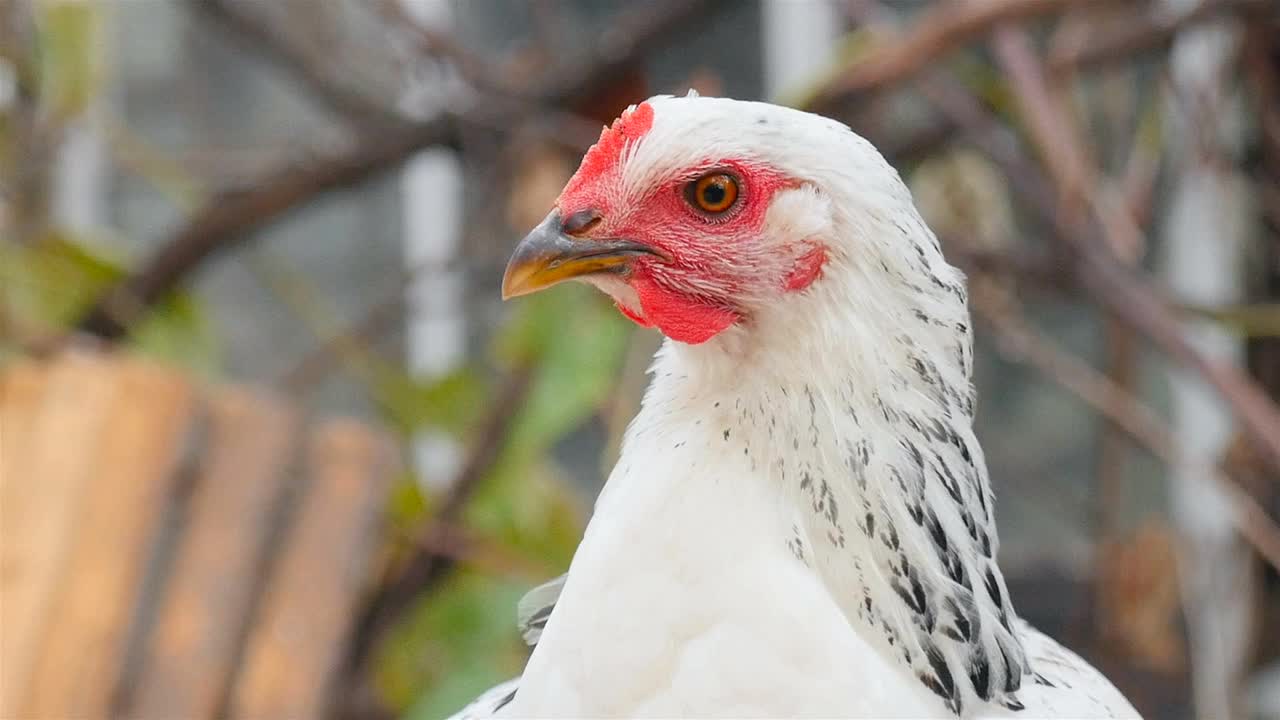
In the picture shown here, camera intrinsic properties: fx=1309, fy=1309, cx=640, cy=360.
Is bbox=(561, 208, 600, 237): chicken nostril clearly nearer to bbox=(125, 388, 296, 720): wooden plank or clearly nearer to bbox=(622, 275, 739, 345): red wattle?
bbox=(622, 275, 739, 345): red wattle

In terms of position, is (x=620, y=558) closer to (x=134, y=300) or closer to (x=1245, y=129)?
(x=134, y=300)

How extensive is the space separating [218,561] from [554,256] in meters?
1.32

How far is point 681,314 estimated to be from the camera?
2.65 feet

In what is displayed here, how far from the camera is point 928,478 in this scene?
2.66ft

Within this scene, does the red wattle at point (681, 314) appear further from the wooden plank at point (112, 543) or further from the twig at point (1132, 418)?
the wooden plank at point (112, 543)

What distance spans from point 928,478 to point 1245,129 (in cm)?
200

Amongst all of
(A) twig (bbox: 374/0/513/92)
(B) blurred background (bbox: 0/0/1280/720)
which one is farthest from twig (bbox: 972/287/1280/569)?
(A) twig (bbox: 374/0/513/92)

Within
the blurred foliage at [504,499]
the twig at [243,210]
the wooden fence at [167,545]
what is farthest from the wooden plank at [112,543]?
the blurred foliage at [504,499]

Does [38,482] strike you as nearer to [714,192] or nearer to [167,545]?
[167,545]

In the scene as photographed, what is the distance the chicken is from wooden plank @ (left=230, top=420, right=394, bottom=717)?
3.93 feet

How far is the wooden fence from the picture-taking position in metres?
1.75

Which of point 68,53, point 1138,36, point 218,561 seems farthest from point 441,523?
point 1138,36

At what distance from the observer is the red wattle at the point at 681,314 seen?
0.80 metres

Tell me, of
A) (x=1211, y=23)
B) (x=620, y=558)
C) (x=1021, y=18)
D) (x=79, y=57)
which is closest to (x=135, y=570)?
(x=79, y=57)
